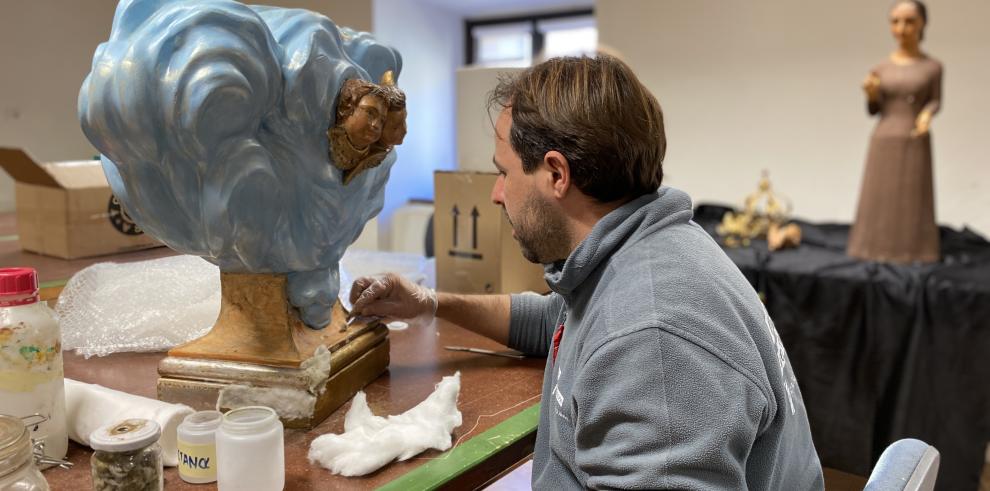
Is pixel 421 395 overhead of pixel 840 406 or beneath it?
overhead

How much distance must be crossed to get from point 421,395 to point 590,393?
470mm

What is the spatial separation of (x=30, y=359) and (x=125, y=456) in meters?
0.24

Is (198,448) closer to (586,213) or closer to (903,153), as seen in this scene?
(586,213)

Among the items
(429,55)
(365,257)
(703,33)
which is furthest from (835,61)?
(365,257)

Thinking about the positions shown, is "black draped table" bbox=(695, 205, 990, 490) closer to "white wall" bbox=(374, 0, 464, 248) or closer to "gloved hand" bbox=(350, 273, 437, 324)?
"gloved hand" bbox=(350, 273, 437, 324)

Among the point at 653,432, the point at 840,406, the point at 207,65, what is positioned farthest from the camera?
the point at 840,406

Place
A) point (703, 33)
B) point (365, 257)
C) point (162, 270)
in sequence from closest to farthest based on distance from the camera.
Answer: point (162, 270)
point (365, 257)
point (703, 33)

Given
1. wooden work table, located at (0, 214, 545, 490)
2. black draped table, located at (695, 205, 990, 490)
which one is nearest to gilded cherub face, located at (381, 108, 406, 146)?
wooden work table, located at (0, 214, 545, 490)

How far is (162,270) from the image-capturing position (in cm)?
147

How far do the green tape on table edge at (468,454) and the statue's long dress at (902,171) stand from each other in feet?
6.63

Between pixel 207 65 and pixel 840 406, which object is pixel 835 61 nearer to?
pixel 840 406

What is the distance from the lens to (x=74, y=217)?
1.70 meters

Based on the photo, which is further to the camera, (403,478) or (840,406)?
(840,406)

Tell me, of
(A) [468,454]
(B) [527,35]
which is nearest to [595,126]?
(A) [468,454]
